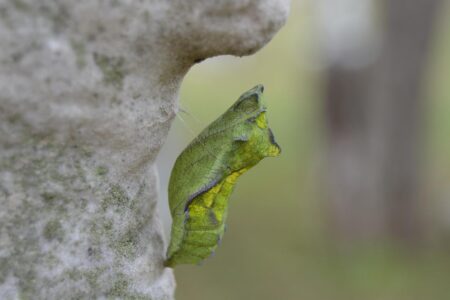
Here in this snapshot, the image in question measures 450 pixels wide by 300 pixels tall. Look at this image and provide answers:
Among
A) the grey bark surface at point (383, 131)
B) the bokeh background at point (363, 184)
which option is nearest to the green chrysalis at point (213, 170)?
the bokeh background at point (363, 184)

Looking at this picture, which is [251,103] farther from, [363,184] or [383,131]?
[363,184]

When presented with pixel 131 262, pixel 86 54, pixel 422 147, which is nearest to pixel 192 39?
pixel 86 54

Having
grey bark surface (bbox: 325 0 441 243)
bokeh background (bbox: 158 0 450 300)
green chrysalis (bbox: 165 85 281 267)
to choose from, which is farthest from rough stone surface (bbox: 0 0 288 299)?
grey bark surface (bbox: 325 0 441 243)

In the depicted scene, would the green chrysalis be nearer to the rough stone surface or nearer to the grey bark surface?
the rough stone surface

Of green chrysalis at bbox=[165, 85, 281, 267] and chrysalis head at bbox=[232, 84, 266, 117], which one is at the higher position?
chrysalis head at bbox=[232, 84, 266, 117]

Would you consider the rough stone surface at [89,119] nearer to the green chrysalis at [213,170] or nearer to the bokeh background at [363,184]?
the green chrysalis at [213,170]

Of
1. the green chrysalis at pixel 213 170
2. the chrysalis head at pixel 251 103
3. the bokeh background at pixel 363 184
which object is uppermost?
the bokeh background at pixel 363 184
